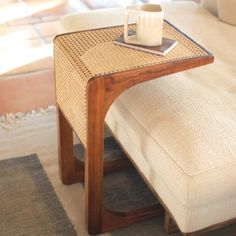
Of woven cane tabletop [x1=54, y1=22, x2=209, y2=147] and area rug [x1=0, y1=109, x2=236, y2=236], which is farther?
area rug [x1=0, y1=109, x2=236, y2=236]

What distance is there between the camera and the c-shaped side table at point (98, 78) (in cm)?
128

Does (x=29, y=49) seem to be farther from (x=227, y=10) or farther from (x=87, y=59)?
(x=87, y=59)

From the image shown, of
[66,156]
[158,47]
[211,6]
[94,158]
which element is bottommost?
[66,156]

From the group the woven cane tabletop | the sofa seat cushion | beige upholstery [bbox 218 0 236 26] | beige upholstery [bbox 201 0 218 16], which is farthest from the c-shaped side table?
beige upholstery [bbox 201 0 218 16]

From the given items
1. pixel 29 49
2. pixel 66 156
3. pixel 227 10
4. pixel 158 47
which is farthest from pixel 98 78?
pixel 29 49

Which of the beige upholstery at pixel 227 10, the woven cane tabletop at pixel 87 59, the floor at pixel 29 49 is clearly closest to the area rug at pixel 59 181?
the floor at pixel 29 49

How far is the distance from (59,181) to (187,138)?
0.60 meters

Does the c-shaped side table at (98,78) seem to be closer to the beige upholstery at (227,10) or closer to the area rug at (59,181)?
the area rug at (59,181)

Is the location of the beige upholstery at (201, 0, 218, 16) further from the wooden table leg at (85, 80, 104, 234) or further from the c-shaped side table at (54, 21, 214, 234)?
the wooden table leg at (85, 80, 104, 234)

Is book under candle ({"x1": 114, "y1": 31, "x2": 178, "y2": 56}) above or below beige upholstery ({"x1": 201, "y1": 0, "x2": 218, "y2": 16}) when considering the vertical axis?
above

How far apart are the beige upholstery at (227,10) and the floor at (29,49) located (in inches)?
31.9

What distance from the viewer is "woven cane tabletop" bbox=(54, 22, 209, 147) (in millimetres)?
1296

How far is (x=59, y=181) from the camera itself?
67.9 inches

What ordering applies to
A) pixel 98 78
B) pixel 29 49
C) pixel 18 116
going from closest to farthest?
pixel 98 78 → pixel 18 116 → pixel 29 49
